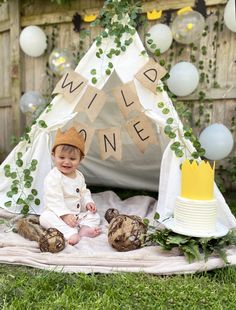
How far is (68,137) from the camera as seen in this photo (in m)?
2.27

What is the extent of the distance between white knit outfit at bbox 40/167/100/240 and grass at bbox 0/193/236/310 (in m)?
0.42

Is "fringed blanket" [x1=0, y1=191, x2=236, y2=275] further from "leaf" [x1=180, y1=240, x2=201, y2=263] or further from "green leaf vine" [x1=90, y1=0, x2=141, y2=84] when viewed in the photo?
"green leaf vine" [x1=90, y1=0, x2=141, y2=84]

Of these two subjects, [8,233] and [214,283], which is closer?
[214,283]

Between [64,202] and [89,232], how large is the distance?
0.27m

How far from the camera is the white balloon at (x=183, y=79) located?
115 inches

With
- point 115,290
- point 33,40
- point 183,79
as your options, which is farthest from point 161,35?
point 115,290

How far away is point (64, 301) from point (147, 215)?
1.38 metres

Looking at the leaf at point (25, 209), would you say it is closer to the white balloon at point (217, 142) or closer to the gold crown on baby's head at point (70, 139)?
the gold crown on baby's head at point (70, 139)

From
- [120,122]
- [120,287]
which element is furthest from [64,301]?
[120,122]

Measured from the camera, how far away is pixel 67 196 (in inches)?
91.0

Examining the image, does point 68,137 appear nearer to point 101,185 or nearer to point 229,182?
point 101,185

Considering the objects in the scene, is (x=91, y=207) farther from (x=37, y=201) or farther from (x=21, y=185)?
(x=21, y=185)

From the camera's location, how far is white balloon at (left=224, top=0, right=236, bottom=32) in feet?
9.17

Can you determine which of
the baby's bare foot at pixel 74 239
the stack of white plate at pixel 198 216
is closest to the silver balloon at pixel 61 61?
the baby's bare foot at pixel 74 239
